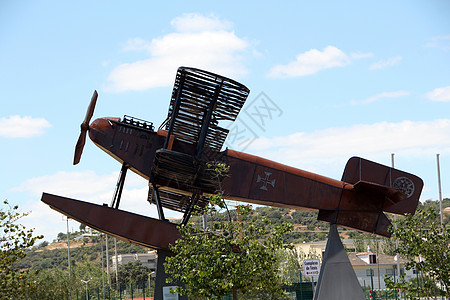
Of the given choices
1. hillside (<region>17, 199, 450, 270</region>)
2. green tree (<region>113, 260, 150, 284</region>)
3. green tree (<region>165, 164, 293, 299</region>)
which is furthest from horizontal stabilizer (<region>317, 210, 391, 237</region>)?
hillside (<region>17, 199, 450, 270</region>)

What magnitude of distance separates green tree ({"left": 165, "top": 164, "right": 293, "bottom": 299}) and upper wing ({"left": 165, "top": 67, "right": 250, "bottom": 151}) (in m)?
3.68

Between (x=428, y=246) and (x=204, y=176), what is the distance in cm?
728

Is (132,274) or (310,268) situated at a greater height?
(310,268)

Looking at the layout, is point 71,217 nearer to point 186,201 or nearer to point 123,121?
point 123,121

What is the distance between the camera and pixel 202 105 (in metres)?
17.0

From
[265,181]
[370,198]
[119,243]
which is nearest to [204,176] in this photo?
[265,181]

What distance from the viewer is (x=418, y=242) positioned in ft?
50.8

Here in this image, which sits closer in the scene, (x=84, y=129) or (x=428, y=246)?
(x=428, y=246)

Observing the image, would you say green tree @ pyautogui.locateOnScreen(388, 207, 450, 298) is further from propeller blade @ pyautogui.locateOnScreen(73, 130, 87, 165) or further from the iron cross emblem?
propeller blade @ pyautogui.locateOnScreen(73, 130, 87, 165)

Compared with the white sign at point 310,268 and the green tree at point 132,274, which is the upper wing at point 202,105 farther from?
the green tree at point 132,274

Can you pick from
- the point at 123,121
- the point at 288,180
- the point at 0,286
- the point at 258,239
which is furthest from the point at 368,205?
the point at 0,286

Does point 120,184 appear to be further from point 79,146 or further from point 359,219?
point 359,219

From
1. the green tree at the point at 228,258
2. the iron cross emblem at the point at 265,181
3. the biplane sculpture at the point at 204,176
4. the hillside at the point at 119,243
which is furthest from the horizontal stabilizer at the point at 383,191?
the hillside at the point at 119,243

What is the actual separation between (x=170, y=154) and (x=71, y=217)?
3709 mm
